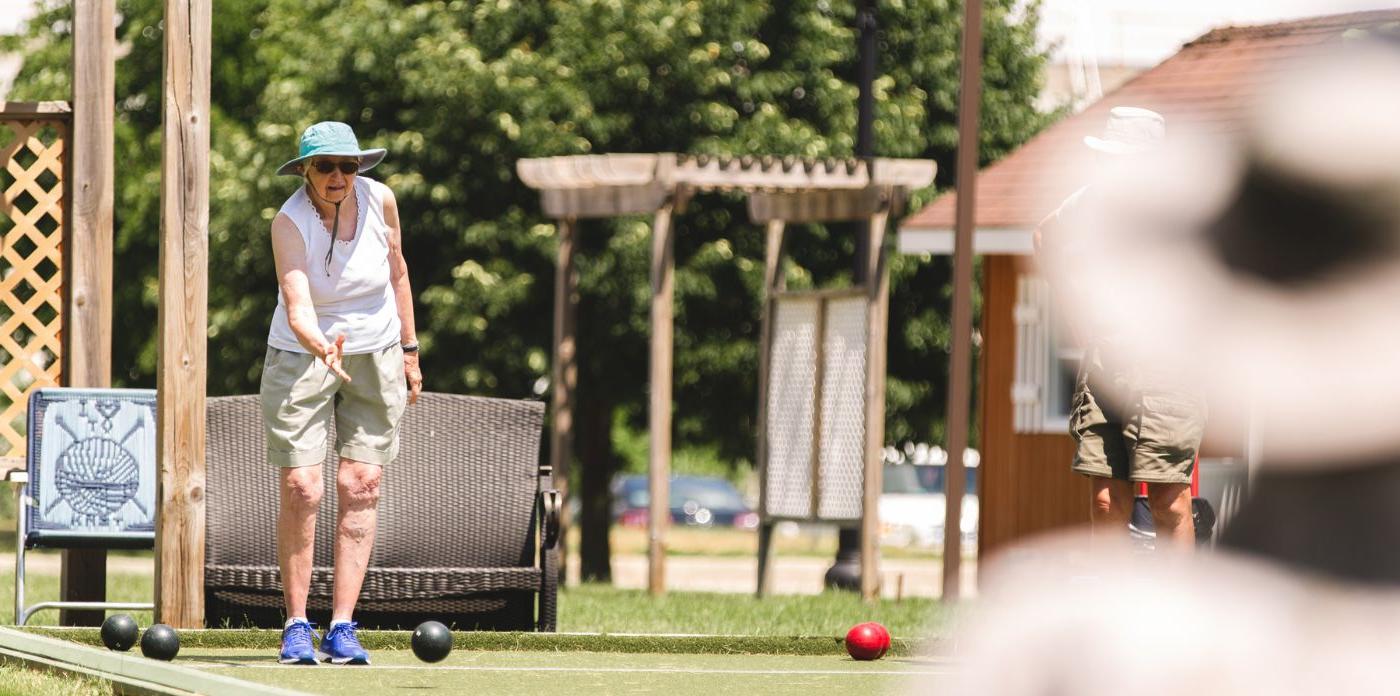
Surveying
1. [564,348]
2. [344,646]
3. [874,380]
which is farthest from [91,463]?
[564,348]

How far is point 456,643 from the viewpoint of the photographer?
725cm

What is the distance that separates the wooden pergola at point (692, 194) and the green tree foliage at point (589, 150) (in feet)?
24.0

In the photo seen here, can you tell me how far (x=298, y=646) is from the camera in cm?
638

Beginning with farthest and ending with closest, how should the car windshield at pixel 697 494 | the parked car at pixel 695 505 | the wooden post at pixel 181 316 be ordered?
1. the car windshield at pixel 697 494
2. the parked car at pixel 695 505
3. the wooden post at pixel 181 316

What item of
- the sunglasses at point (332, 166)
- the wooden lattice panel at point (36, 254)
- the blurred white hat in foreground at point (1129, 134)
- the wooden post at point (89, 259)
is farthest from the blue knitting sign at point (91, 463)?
the blurred white hat in foreground at point (1129, 134)

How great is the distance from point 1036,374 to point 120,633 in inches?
561

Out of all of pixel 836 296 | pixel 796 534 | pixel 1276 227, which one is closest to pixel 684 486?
pixel 796 534

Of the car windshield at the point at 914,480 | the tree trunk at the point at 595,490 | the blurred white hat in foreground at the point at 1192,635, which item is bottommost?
the car windshield at the point at 914,480

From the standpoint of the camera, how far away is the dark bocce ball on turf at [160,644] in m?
6.36

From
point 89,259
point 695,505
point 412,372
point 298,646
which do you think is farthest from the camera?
point 695,505

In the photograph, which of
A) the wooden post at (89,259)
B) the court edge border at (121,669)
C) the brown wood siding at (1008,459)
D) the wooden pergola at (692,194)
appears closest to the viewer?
the court edge border at (121,669)

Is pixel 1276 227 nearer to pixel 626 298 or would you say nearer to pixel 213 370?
pixel 626 298

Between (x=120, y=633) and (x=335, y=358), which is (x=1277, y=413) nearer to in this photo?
(x=335, y=358)

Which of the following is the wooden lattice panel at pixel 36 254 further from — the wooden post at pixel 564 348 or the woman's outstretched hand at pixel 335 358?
the wooden post at pixel 564 348
